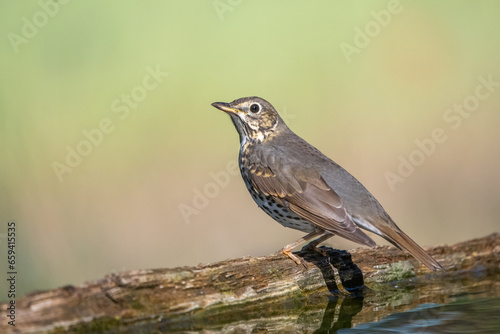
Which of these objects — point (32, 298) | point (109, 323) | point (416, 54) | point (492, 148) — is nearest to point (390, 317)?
point (109, 323)

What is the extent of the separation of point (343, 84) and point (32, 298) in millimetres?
6678

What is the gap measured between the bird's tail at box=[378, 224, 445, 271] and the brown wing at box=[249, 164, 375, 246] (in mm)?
315

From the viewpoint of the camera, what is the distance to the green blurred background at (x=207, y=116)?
9.23 m

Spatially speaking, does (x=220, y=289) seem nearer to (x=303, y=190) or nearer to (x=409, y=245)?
(x=303, y=190)

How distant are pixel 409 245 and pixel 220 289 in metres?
1.71

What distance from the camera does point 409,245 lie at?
20.0ft

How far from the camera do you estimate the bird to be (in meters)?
6.39

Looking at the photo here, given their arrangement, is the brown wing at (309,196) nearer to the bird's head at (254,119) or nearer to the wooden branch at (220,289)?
the wooden branch at (220,289)

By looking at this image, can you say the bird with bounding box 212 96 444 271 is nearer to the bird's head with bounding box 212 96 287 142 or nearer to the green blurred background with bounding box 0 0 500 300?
the bird's head with bounding box 212 96 287 142

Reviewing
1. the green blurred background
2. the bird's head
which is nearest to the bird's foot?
the bird's head

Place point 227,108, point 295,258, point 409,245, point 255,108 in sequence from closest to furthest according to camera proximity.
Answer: point 409,245
point 295,258
point 227,108
point 255,108

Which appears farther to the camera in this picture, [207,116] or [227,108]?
[207,116]

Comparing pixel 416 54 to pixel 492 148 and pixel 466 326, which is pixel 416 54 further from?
pixel 466 326

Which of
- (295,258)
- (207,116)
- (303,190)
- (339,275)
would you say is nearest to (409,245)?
(339,275)
